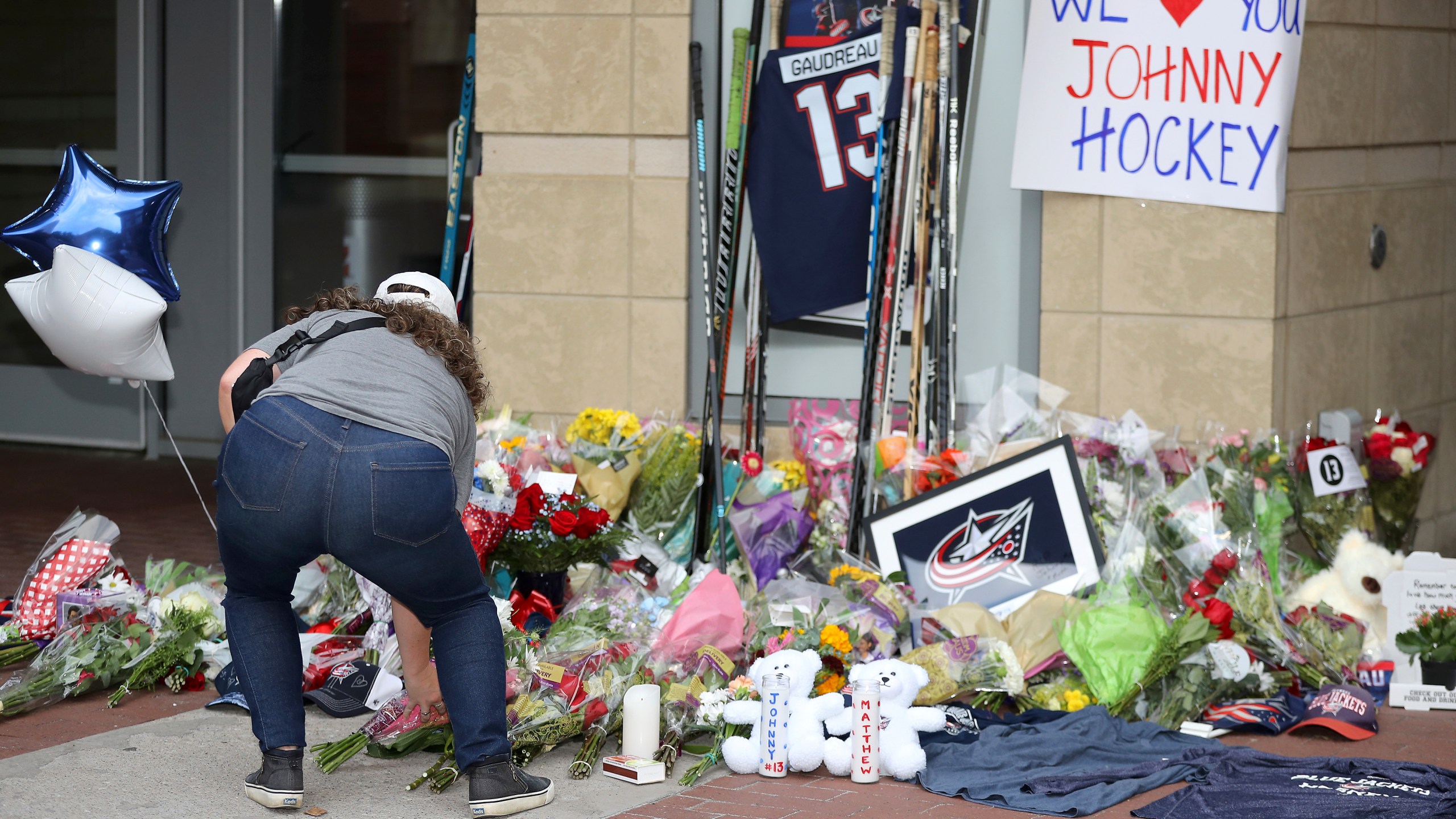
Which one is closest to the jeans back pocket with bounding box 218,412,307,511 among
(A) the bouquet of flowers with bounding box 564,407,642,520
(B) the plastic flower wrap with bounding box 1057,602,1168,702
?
(A) the bouquet of flowers with bounding box 564,407,642,520

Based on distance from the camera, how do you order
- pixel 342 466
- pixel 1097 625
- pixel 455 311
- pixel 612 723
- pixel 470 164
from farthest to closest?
pixel 470 164 < pixel 1097 625 < pixel 612 723 < pixel 455 311 < pixel 342 466

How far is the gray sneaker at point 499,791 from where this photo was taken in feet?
12.1

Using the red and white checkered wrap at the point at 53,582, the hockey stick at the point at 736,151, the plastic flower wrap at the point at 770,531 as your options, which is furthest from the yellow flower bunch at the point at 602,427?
the red and white checkered wrap at the point at 53,582

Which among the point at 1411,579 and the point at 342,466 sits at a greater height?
the point at 342,466

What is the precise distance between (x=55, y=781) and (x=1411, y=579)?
4.02 meters

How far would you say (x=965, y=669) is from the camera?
468cm

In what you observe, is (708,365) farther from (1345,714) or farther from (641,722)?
(1345,714)

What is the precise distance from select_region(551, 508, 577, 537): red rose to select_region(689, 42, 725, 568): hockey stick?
84cm

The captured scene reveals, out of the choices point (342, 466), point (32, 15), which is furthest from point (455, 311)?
point (32, 15)

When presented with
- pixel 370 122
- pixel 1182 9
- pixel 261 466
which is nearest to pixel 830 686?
pixel 261 466

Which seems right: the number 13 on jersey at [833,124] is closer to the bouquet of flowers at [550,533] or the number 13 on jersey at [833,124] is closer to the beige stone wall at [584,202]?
the beige stone wall at [584,202]

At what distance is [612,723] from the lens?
4.33 meters

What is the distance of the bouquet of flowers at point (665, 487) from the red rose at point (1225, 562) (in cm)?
185

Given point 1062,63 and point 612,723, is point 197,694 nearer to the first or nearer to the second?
point 612,723
